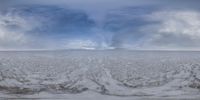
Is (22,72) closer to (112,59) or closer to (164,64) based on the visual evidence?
(112,59)

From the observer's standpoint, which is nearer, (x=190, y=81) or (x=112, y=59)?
(x=112, y=59)

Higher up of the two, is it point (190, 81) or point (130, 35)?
point (130, 35)

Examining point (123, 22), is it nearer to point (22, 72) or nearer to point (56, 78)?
point (56, 78)

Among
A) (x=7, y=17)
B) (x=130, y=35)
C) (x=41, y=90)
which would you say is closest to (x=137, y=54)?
(x=130, y=35)

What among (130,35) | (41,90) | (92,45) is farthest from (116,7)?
(41,90)

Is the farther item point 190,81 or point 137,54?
point 190,81

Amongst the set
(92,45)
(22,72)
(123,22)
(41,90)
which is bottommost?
(41,90)
